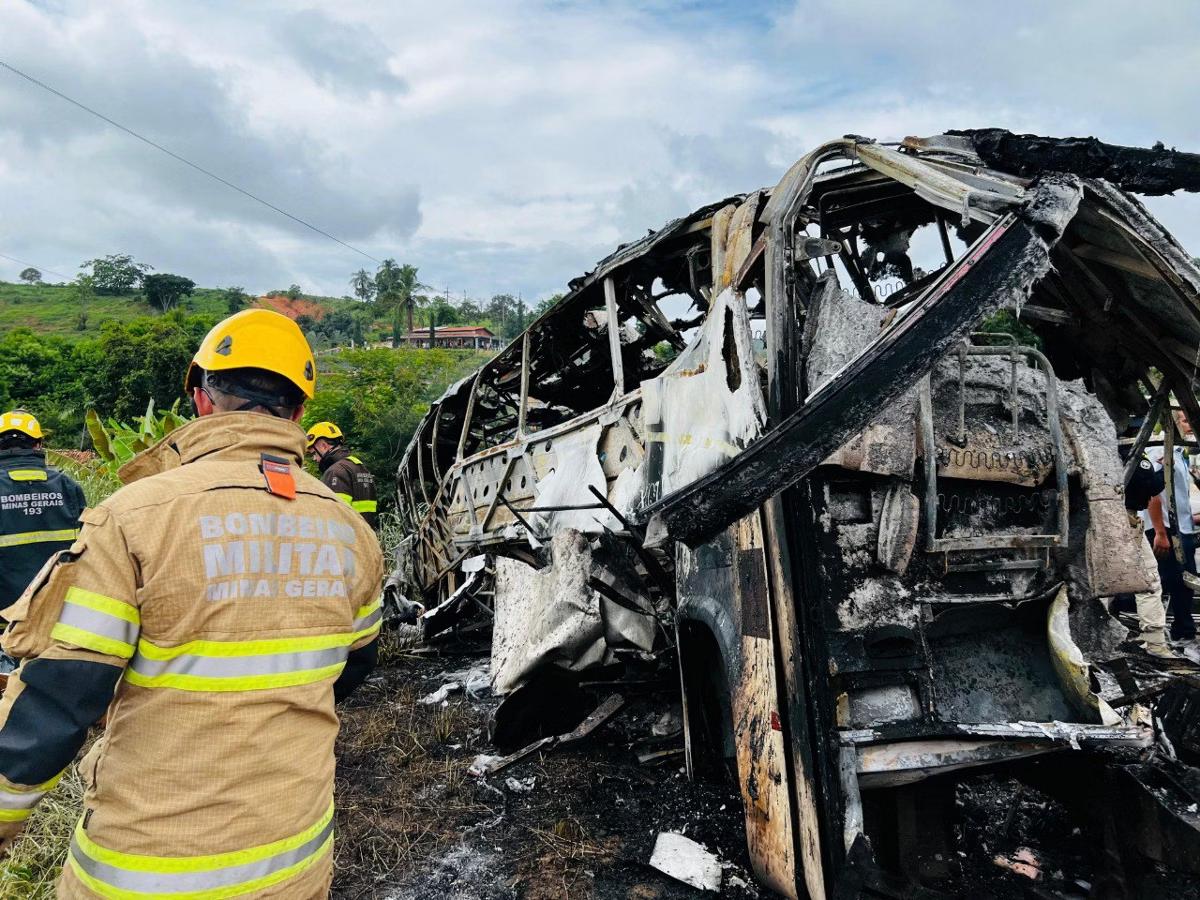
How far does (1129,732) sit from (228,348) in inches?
117

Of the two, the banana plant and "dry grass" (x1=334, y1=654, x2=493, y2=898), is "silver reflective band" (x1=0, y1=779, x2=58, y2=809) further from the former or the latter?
the banana plant

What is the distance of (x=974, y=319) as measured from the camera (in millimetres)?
1903

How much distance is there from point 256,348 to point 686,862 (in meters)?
2.67

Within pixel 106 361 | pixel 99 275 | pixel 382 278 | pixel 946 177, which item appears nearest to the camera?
pixel 946 177

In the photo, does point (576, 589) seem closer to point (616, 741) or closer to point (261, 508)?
point (616, 741)

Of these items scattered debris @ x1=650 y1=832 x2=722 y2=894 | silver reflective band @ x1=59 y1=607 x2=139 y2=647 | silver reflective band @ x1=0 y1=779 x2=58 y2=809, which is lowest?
scattered debris @ x1=650 y1=832 x2=722 y2=894

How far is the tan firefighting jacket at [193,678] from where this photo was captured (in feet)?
4.26

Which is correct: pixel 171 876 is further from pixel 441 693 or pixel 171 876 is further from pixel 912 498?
pixel 441 693

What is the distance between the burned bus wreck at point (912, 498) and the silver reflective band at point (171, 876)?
1204mm

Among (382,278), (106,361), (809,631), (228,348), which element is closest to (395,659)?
(809,631)

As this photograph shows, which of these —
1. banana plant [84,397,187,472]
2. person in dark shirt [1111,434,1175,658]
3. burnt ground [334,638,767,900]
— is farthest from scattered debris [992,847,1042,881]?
banana plant [84,397,187,472]

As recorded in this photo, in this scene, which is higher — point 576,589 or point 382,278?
point 382,278

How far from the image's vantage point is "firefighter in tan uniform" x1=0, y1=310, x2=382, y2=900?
1.29m

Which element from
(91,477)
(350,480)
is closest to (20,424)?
(350,480)
